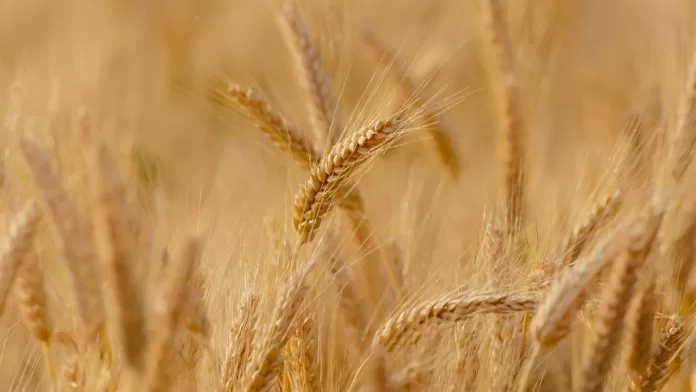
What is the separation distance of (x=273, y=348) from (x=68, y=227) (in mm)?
281

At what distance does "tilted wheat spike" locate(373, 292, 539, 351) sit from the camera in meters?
0.91

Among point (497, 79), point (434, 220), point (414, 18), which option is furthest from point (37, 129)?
point (414, 18)

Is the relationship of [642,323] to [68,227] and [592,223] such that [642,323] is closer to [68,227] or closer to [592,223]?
[592,223]

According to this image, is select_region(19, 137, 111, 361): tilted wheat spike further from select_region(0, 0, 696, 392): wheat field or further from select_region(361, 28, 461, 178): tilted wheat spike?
select_region(361, 28, 461, 178): tilted wheat spike

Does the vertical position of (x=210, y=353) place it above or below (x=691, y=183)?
below

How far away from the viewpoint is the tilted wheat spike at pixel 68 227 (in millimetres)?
724

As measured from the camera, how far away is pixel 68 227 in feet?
2.37

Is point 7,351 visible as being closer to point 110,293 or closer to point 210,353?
point 210,353

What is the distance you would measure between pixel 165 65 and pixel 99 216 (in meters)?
2.36

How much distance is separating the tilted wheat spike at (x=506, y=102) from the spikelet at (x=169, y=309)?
791 millimetres

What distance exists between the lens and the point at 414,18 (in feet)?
11.5

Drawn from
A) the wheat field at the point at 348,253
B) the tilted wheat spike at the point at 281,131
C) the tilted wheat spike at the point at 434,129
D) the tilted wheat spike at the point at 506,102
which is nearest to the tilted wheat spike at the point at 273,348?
the wheat field at the point at 348,253

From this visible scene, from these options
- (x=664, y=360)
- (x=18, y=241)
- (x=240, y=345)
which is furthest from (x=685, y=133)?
(x=18, y=241)

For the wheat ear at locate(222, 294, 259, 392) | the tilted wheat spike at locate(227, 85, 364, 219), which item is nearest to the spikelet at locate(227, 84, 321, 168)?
the tilted wheat spike at locate(227, 85, 364, 219)
